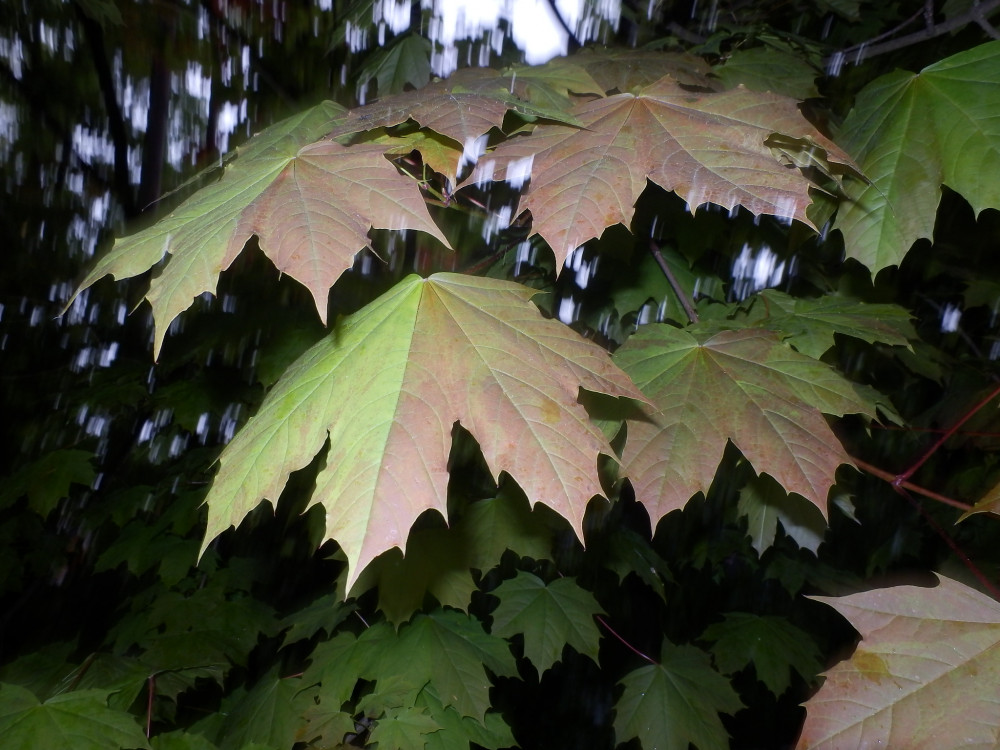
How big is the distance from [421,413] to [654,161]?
0.61 m

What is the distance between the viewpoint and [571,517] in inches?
39.1

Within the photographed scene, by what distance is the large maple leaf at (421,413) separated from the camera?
97 centimetres

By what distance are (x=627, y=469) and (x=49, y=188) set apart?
451 centimetres

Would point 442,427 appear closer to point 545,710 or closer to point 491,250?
point 491,250

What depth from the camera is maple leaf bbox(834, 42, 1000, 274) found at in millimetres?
1353

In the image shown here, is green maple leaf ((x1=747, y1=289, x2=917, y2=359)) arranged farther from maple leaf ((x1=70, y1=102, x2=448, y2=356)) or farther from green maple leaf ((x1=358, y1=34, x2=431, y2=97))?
green maple leaf ((x1=358, y1=34, x2=431, y2=97))

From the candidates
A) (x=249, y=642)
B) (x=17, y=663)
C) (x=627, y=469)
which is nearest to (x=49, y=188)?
(x=17, y=663)

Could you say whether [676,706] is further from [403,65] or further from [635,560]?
[403,65]

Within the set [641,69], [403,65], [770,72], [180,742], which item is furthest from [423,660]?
[403,65]

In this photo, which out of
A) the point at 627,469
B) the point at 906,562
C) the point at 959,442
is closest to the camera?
the point at 627,469

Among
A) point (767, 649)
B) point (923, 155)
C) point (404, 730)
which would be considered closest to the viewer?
point (923, 155)

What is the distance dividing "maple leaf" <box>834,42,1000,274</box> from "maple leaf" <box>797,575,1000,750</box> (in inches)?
29.1

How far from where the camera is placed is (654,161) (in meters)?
1.19

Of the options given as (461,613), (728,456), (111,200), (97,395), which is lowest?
(461,613)
